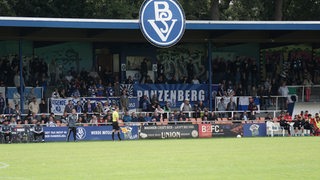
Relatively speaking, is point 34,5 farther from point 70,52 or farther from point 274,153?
point 274,153

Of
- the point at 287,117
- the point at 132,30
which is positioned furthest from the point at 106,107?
the point at 287,117

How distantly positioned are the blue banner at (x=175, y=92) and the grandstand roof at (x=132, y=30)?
10.2ft

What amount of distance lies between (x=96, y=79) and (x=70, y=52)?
4005 mm

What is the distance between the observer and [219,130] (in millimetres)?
34531

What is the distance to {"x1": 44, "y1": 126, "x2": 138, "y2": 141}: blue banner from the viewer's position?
32250mm

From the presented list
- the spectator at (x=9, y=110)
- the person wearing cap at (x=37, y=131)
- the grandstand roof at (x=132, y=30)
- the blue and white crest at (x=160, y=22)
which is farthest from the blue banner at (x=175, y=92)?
the blue and white crest at (x=160, y=22)

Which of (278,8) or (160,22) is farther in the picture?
(278,8)

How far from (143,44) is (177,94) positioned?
486 cm

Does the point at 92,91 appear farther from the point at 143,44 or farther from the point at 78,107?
the point at 143,44

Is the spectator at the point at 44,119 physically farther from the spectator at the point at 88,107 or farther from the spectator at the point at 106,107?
the spectator at the point at 106,107

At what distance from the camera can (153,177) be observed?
14.4 metres

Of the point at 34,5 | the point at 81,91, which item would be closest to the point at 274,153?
the point at 81,91

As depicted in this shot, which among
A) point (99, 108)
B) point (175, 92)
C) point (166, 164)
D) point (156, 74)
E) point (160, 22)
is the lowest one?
point (166, 164)

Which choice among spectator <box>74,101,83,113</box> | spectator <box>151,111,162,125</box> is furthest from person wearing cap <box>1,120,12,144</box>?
spectator <box>151,111,162,125</box>
